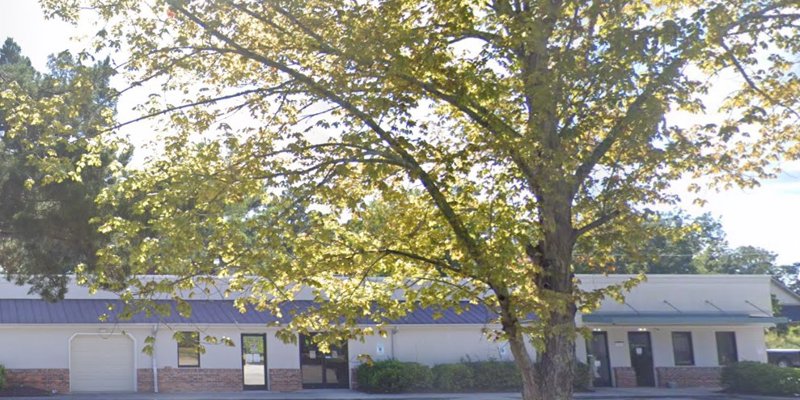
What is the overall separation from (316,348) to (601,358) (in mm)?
11848

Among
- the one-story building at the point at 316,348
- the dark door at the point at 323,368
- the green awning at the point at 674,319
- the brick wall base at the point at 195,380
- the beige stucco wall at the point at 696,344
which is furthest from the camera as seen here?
the beige stucco wall at the point at 696,344

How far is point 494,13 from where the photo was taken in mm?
11969

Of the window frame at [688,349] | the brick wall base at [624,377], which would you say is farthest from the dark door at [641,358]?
the window frame at [688,349]

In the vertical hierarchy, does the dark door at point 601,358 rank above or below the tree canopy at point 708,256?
below

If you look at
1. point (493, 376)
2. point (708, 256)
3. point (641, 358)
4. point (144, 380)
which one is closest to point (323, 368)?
point (493, 376)

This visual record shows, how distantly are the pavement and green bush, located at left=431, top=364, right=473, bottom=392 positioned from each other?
0.67 meters

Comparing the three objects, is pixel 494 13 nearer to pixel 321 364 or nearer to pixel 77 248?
pixel 77 248

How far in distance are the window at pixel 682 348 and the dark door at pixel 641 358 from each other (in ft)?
3.62

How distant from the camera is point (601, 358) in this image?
37.6m

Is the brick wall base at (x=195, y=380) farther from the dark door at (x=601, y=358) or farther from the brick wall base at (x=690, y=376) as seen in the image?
the brick wall base at (x=690, y=376)

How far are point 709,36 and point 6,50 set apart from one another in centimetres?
2029

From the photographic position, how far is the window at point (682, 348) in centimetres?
3794

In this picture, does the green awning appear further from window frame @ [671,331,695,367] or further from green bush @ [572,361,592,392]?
green bush @ [572,361,592,392]

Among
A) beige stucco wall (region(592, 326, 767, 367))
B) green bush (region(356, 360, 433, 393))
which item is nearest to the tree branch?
green bush (region(356, 360, 433, 393))
